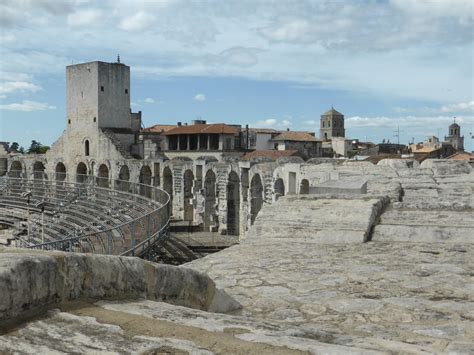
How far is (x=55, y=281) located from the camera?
2.28 meters

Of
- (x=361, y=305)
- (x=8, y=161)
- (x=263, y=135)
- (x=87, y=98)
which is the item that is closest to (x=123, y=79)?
(x=87, y=98)

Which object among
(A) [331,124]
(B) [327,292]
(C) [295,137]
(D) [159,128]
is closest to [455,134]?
(A) [331,124]

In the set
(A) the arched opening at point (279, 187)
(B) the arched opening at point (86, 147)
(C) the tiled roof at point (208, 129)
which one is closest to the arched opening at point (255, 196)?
(A) the arched opening at point (279, 187)

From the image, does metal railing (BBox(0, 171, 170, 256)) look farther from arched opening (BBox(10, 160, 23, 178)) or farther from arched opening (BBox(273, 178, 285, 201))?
arched opening (BBox(10, 160, 23, 178))

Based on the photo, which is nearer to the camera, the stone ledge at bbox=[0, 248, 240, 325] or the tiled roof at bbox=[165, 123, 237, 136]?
the stone ledge at bbox=[0, 248, 240, 325]

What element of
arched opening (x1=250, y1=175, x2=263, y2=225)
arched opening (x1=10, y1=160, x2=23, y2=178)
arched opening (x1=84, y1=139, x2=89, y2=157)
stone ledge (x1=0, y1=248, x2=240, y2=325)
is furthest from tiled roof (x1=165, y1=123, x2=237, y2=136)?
stone ledge (x1=0, y1=248, x2=240, y2=325)

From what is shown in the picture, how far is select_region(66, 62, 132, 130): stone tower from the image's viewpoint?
3756 centimetres

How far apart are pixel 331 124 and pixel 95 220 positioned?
242 feet

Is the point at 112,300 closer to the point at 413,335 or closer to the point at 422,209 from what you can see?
the point at 413,335

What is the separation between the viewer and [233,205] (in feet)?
85.7

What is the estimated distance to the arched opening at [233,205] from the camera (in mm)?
25750

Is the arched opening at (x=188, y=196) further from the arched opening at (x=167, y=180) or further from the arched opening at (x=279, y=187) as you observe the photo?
the arched opening at (x=279, y=187)

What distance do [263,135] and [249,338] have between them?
2016 inches

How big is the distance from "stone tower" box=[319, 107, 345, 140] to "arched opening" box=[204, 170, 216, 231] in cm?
6319
